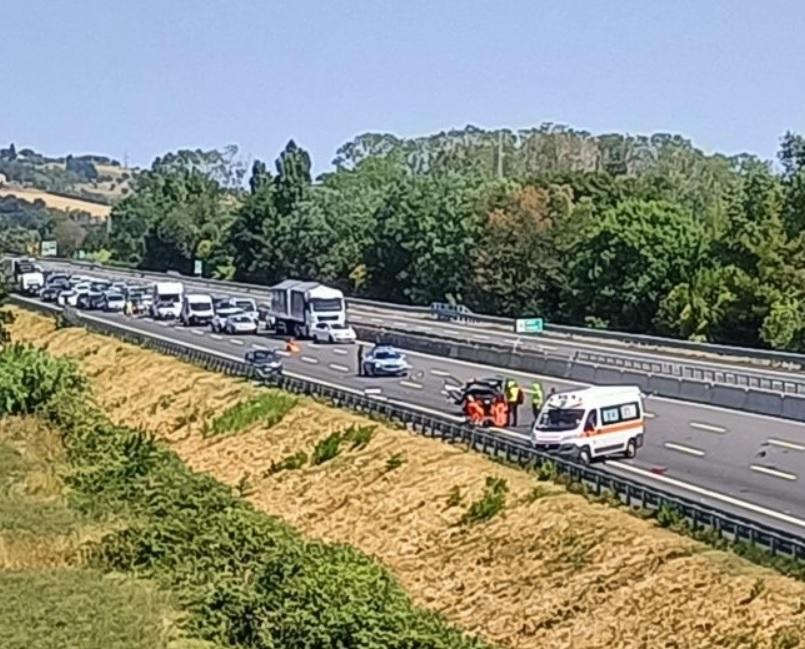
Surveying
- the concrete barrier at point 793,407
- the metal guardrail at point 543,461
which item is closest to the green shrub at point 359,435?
the metal guardrail at point 543,461

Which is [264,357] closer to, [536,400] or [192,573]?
[536,400]

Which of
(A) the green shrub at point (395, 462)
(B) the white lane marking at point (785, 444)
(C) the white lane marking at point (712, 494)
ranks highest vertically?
(B) the white lane marking at point (785, 444)

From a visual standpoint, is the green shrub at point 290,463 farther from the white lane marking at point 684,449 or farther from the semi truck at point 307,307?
the semi truck at point 307,307

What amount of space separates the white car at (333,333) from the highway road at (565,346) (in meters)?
5.73

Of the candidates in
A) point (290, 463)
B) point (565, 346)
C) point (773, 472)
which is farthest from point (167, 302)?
point (773, 472)

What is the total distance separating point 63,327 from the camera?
9244 cm

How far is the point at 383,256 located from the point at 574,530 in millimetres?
83470

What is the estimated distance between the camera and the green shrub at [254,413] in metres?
55.0

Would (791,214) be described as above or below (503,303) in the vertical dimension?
above

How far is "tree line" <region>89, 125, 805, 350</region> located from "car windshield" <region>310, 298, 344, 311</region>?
17.6m

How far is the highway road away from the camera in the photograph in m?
59.2

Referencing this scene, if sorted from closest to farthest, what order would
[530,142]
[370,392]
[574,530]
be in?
[574,530]
[370,392]
[530,142]

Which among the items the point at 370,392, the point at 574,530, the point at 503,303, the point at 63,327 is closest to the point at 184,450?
the point at 370,392

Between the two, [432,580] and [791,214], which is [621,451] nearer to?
[432,580]
